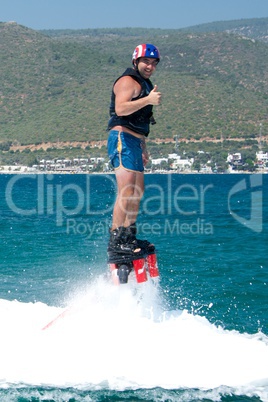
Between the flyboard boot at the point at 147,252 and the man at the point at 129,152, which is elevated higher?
the man at the point at 129,152

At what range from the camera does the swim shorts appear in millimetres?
7227

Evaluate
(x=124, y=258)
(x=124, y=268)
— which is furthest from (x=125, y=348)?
(x=124, y=258)

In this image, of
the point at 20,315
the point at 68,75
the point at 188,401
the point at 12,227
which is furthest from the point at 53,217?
the point at 68,75

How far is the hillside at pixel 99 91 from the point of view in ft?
381

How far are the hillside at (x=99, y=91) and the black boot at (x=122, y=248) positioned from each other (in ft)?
342

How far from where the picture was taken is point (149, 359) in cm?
652

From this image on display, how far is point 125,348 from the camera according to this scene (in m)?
6.68

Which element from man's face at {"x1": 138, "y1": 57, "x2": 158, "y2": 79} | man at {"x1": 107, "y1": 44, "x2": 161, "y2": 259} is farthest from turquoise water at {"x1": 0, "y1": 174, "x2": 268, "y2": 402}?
man's face at {"x1": 138, "y1": 57, "x2": 158, "y2": 79}

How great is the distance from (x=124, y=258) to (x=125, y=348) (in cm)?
103

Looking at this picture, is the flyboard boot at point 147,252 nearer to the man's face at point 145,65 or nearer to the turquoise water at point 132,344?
the turquoise water at point 132,344

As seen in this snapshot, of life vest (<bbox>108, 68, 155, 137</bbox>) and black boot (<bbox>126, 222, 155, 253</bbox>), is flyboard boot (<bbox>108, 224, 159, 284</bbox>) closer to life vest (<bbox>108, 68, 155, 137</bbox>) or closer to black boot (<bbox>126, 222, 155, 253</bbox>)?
black boot (<bbox>126, 222, 155, 253</bbox>)

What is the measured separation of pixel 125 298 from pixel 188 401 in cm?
162

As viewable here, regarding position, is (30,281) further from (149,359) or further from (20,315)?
(149,359)

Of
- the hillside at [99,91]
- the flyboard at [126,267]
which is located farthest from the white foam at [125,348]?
the hillside at [99,91]
